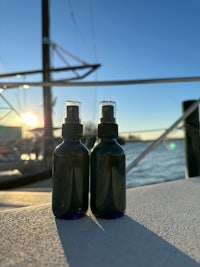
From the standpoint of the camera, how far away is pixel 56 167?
0.49m

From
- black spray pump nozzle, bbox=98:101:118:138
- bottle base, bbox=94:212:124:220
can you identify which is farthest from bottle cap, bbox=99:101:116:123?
bottle base, bbox=94:212:124:220

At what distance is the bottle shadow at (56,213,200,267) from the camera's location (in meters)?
0.34

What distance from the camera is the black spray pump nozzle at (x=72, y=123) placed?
50 cm

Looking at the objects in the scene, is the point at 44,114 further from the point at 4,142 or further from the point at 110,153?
the point at 110,153

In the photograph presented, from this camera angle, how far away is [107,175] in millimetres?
488

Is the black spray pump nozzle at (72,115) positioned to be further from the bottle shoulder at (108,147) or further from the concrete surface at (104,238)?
the concrete surface at (104,238)

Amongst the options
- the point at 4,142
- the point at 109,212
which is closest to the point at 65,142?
the point at 109,212

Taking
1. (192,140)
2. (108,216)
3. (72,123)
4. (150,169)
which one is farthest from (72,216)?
(150,169)

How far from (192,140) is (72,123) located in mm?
1284

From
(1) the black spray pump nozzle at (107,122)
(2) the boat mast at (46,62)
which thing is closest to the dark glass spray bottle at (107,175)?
(1) the black spray pump nozzle at (107,122)

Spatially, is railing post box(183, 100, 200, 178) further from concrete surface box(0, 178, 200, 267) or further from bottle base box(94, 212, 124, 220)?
bottle base box(94, 212, 124, 220)

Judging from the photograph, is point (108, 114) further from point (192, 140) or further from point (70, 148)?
point (192, 140)

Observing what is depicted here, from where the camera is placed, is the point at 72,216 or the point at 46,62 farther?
the point at 46,62

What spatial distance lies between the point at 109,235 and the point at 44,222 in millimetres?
126
